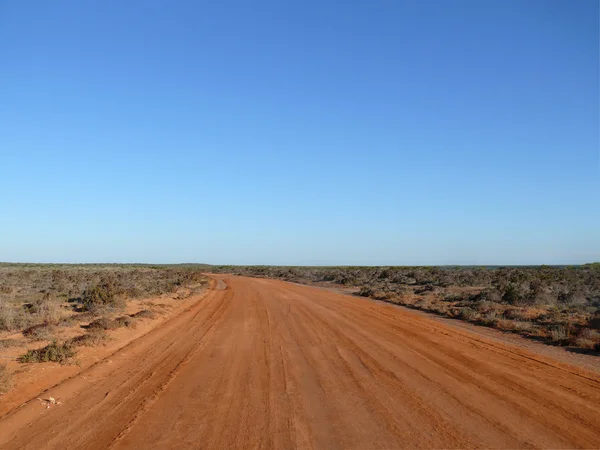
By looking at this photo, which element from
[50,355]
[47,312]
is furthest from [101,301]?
[50,355]

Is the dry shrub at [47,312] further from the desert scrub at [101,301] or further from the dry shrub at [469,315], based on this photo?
the dry shrub at [469,315]

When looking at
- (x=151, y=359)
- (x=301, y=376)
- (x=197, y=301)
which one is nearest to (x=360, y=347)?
(x=301, y=376)

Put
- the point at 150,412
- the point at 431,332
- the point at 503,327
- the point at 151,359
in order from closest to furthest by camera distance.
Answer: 1. the point at 150,412
2. the point at 151,359
3. the point at 431,332
4. the point at 503,327

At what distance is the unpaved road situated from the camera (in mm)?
6227

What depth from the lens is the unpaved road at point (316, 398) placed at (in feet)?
20.4

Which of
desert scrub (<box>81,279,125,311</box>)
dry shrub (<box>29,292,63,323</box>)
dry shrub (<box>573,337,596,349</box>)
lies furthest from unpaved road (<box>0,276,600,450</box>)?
desert scrub (<box>81,279,125,311</box>)

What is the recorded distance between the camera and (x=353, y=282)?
154 feet

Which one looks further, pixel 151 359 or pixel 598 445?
pixel 151 359

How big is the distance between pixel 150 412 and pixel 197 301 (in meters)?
19.6

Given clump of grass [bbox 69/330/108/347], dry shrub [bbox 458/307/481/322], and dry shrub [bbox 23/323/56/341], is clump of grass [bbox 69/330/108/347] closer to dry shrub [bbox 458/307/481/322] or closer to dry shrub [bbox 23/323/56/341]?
dry shrub [bbox 23/323/56/341]

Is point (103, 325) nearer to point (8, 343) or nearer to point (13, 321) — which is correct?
point (13, 321)

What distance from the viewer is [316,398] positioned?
7.97 m

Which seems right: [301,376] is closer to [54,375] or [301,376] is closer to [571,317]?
[54,375]

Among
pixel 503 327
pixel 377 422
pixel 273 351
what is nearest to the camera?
pixel 377 422
